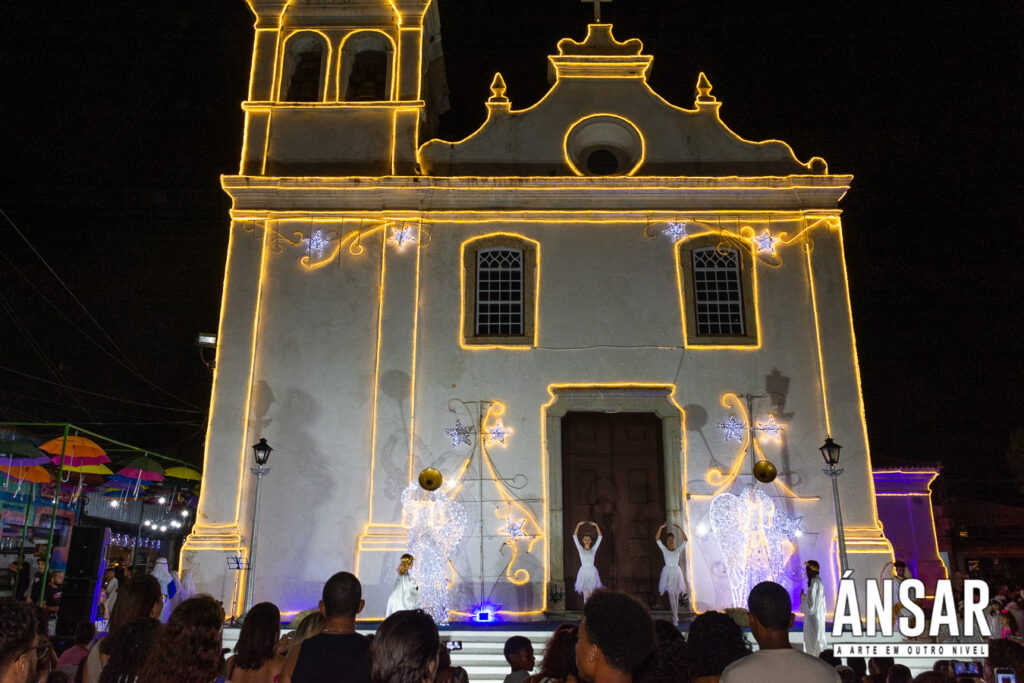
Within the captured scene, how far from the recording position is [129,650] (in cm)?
323

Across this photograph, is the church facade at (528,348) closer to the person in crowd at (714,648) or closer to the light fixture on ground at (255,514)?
the light fixture on ground at (255,514)

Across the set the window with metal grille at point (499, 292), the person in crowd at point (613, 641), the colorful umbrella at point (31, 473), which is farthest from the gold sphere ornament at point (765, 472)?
the colorful umbrella at point (31, 473)

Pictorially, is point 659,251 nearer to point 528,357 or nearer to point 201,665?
point 528,357

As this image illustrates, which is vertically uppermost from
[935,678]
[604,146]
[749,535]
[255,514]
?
[604,146]

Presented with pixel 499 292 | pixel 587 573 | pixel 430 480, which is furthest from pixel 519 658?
pixel 499 292

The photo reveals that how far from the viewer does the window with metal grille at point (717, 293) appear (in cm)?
1341

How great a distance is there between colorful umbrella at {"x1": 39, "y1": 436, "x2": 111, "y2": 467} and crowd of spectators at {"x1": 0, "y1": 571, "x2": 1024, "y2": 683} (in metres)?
11.9

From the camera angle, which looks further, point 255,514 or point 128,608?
point 255,514

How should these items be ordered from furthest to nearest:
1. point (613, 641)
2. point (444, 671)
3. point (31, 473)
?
point (31, 473)
point (444, 671)
point (613, 641)

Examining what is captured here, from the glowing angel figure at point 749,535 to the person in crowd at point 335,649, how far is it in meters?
9.19

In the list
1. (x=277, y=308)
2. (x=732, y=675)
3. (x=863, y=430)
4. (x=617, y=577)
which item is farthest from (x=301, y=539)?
(x=732, y=675)

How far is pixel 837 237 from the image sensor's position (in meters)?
13.6

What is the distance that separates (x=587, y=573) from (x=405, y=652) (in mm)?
8980

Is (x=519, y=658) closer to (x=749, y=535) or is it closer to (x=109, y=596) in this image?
(x=749, y=535)
